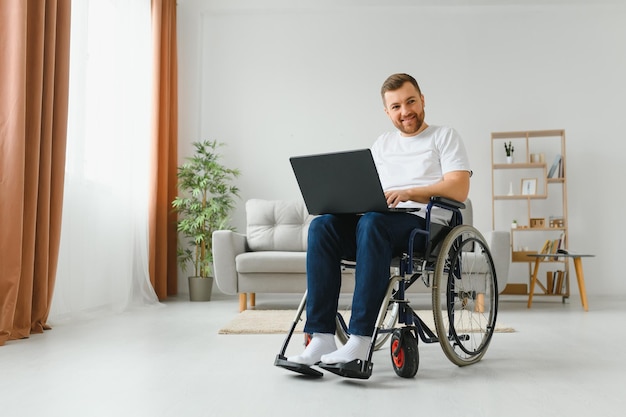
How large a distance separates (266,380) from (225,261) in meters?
2.15

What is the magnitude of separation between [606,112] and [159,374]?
4529 millimetres

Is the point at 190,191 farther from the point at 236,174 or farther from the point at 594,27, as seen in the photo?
the point at 594,27

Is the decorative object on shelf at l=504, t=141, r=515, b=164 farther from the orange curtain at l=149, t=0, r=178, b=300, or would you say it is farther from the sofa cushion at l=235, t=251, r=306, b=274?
the orange curtain at l=149, t=0, r=178, b=300

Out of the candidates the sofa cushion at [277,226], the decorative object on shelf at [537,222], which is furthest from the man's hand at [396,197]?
the decorative object on shelf at [537,222]

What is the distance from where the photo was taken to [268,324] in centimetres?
304

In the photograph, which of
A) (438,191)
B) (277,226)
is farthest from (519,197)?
(438,191)

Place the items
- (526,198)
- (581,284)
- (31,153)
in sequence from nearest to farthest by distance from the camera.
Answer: (31,153), (581,284), (526,198)

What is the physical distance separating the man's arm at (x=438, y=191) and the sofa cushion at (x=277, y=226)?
231 centimetres

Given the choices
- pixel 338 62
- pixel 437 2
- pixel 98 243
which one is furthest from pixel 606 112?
pixel 98 243

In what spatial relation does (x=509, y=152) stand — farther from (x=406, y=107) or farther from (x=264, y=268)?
(x=406, y=107)

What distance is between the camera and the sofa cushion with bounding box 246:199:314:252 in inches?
167

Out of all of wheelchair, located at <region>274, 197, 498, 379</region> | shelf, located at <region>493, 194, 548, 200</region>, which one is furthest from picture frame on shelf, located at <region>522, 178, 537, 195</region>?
wheelchair, located at <region>274, 197, 498, 379</region>

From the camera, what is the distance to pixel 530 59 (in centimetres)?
520

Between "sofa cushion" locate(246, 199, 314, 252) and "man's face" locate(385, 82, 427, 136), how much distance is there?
220 cm
